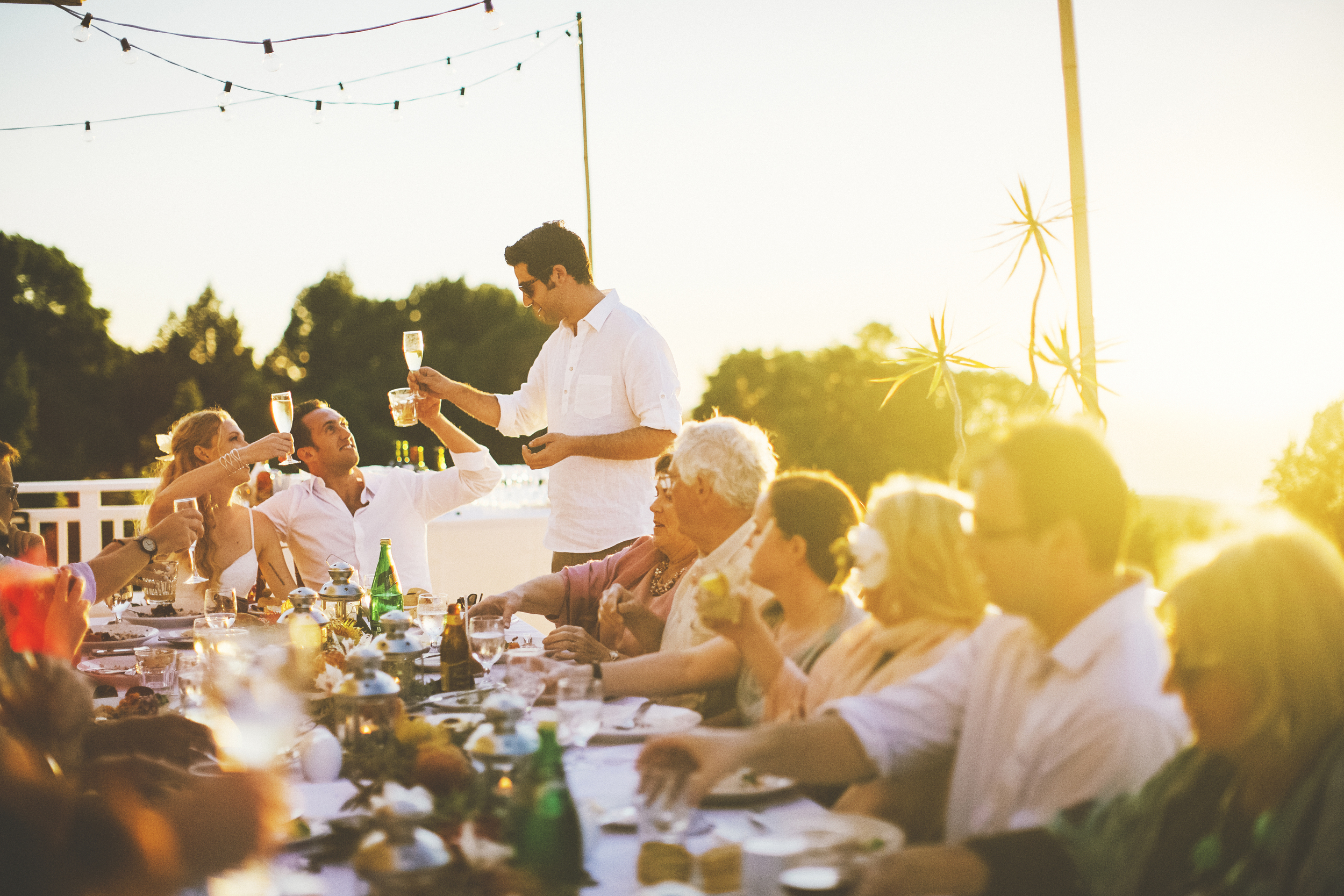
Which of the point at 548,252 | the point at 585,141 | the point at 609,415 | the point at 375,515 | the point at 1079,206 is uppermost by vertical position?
the point at 585,141

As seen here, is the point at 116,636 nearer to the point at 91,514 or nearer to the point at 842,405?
the point at 91,514

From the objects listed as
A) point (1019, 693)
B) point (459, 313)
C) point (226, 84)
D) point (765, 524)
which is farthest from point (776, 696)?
point (459, 313)

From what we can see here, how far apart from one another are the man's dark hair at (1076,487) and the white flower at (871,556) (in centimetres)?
35

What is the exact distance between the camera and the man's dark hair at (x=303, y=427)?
439 cm

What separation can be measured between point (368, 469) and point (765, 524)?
3358 millimetres

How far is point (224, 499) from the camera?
4.21 meters

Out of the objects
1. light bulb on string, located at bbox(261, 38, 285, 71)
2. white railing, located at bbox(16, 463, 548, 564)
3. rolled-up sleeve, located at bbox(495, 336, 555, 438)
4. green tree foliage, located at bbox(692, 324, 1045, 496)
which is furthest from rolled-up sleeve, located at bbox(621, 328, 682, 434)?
green tree foliage, located at bbox(692, 324, 1045, 496)

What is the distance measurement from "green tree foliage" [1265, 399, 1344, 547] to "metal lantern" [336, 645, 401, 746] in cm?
613

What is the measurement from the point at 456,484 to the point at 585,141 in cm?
491

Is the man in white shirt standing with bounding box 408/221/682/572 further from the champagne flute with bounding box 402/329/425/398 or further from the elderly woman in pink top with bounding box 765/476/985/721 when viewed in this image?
the elderly woman in pink top with bounding box 765/476/985/721

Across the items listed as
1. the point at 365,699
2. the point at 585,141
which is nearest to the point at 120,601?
the point at 365,699

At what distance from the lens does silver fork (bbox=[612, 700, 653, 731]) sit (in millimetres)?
1954

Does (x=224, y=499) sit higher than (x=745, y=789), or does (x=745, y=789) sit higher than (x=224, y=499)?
(x=224, y=499)

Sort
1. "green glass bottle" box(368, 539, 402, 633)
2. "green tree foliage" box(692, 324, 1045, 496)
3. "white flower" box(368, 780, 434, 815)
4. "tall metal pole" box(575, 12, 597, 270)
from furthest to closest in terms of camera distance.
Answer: "green tree foliage" box(692, 324, 1045, 496) → "tall metal pole" box(575, 12, 597, 270) → "green glass bottle" box(368, 539, 402, 633) → "white flower" box(368, 780, 434, 815)
